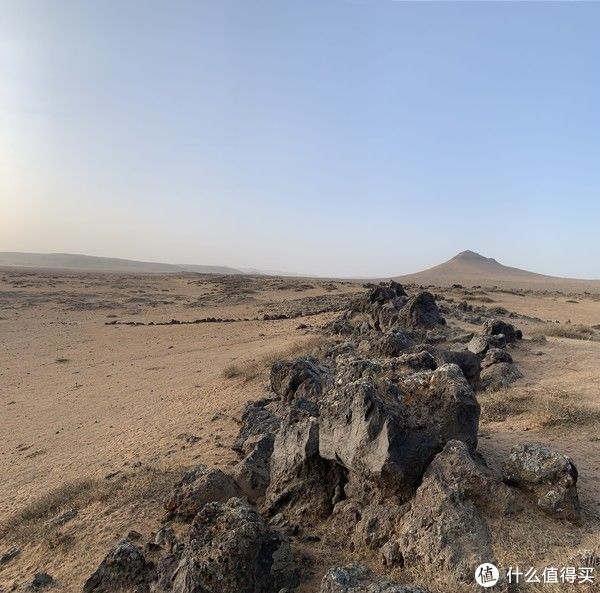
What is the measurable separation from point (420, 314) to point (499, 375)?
714 cm

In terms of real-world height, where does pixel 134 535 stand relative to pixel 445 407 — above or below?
below

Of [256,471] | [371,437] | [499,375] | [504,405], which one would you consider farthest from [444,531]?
[499,375]

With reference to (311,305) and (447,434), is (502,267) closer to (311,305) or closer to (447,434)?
(311,305)

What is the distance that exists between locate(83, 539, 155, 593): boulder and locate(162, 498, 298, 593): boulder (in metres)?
0.30

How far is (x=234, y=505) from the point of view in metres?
6.32

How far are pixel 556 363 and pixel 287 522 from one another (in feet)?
37.8

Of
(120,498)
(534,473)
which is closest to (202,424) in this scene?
(120,498)

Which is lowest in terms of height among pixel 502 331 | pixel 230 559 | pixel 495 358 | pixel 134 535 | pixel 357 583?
pixel 134 535

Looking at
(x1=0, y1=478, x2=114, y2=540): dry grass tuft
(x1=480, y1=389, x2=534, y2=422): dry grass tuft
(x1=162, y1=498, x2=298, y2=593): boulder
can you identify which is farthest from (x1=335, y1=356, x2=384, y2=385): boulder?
(x1=0, y1=478, x2=114, y2=540): dry grass tuft

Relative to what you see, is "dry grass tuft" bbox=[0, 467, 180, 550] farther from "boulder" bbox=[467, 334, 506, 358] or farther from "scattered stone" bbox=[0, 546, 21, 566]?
"boulder" bbox=[467, 334, 506, 358]

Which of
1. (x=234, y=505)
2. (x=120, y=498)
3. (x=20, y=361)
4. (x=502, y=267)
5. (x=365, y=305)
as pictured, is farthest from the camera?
(x=502, y=267)

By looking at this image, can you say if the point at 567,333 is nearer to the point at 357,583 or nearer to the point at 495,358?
the point at 495,358

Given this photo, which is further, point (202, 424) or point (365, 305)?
point (365, 305)

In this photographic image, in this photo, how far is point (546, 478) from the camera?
634 centimetres
